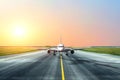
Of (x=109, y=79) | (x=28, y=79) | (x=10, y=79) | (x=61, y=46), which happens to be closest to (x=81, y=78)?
(x=109, y=79)

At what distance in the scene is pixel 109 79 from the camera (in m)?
15.7

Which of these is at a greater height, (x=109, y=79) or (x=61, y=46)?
(x=61, y=46)

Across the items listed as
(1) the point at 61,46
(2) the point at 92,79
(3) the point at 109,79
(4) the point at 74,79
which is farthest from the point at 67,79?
(1) the point at 61,46

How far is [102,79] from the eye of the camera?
51.3 ft

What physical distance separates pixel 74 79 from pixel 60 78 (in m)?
0.94

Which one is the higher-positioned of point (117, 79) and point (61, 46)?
point (61, 46)

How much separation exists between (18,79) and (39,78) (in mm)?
1308

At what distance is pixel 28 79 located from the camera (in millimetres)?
15539

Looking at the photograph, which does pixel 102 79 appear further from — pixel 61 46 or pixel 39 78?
pixel 61 46

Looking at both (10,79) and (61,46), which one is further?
(61,46)

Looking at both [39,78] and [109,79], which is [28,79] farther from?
[109,79]

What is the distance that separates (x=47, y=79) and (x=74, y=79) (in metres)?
1.63

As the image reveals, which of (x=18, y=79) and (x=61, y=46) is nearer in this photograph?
(x=18, y=79)

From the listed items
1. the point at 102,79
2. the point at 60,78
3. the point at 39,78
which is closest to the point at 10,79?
the point at 39,78
